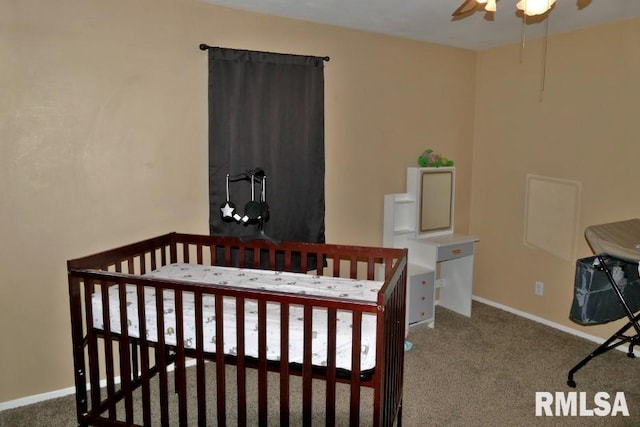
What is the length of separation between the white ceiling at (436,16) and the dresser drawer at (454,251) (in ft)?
5.23

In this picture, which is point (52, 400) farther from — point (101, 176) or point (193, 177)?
point (193, 177)

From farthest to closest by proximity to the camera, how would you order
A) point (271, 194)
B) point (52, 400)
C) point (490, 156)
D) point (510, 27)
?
point (490, 156)
point (510, 27)
point (271, 194)
point (52, 400)

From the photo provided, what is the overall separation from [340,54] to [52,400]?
110 inches

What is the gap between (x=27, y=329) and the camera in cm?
253

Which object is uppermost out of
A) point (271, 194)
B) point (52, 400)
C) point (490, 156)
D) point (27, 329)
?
point (490, 156)

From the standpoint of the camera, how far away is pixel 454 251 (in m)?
3.69

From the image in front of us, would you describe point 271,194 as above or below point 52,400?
above

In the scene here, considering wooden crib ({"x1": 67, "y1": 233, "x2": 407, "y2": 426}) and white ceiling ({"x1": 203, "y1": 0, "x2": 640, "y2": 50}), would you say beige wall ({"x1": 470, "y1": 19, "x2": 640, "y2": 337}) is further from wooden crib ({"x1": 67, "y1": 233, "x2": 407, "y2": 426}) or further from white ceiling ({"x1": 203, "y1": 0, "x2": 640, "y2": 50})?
wooden crib ({"x1": 67, "y1": 233, "x2": 407, "y2": 426})

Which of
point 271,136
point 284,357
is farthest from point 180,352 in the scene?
point 271,136

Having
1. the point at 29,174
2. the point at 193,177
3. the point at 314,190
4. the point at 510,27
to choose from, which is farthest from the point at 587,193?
the point at 29,174

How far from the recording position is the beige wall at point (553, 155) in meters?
3.15

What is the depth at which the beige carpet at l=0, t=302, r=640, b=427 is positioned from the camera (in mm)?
2432

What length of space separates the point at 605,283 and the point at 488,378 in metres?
0.87

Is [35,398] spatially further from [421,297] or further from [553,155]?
[553,155]
